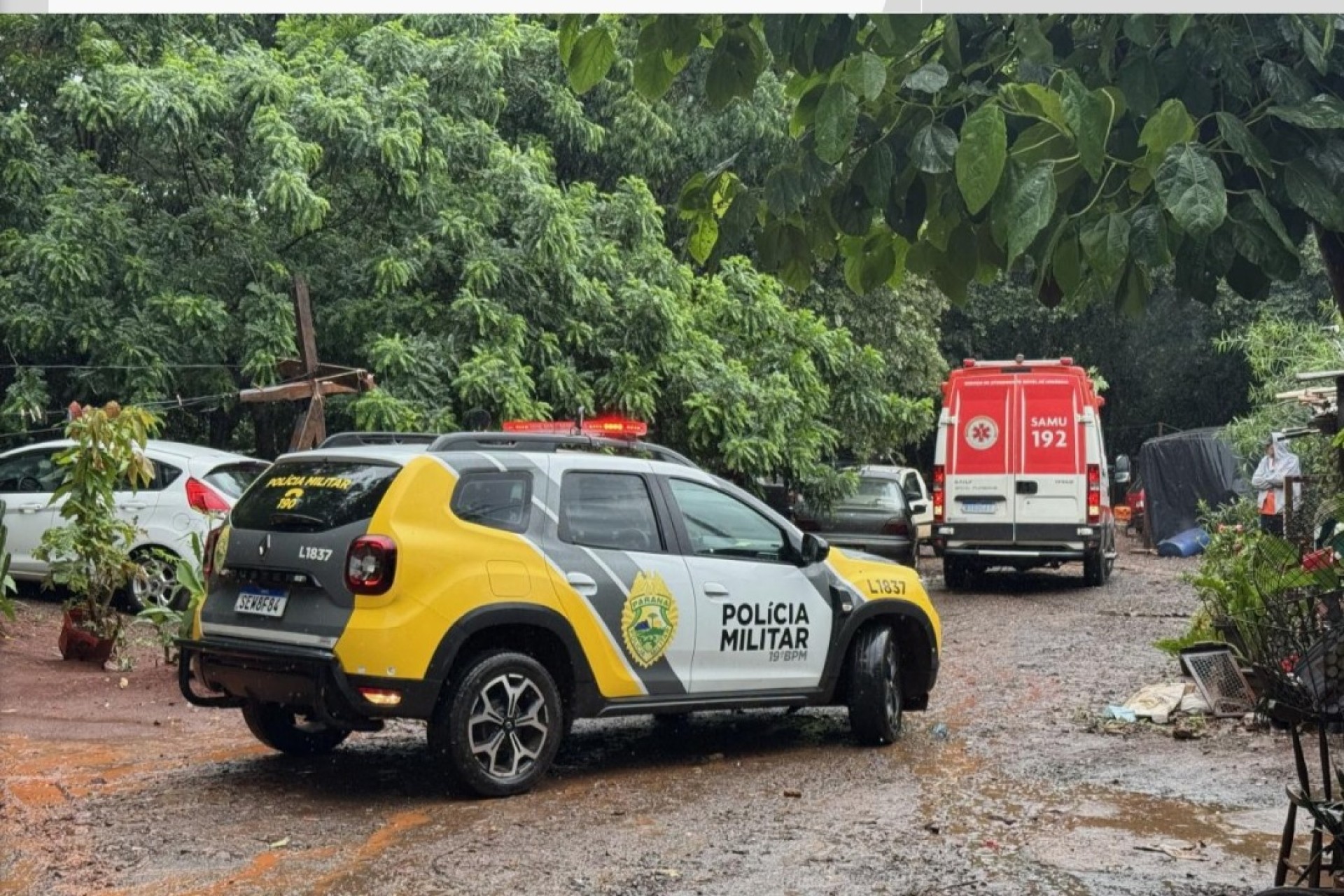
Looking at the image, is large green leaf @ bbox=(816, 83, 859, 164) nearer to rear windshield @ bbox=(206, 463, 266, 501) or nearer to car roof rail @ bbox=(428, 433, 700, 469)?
car roof rail @ bbox=(428, 433, 700, 469)

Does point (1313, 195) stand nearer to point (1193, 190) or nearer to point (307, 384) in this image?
point (1193, 190)

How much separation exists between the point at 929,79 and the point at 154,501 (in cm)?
993

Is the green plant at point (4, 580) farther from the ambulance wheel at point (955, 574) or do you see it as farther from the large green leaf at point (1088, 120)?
the ambulance wheel at point (955, 574)

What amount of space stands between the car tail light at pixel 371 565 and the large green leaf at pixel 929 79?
377 cm

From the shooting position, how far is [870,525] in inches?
786

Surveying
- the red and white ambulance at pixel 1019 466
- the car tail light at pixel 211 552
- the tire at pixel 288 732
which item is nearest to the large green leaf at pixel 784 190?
the car tail light at pixel 211 552

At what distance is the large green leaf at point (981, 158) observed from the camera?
3469 millimetres

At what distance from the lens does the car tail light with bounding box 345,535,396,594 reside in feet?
22.6

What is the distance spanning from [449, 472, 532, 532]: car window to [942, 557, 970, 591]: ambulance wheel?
12.9 m

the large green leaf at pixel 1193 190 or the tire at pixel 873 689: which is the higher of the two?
the large green leaf at pixel 1193 190

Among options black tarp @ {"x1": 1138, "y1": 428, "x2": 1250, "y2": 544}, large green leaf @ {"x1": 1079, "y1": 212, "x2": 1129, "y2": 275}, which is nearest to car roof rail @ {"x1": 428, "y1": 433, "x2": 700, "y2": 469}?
large green leaf @ {"x1": 1079, "y1": 212, "x2": 1129, "y2": 275}

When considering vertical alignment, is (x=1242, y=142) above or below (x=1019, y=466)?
above

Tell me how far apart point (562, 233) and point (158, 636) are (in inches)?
265

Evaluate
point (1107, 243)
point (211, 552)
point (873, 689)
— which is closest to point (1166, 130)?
point (1107, 243)
